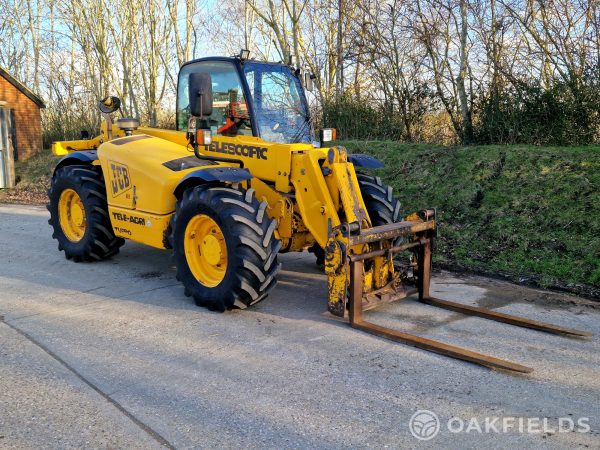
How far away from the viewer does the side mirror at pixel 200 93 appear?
507 cm

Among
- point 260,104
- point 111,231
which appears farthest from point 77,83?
point 260,104

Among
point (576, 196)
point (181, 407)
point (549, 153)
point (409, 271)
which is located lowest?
point (181, 407)

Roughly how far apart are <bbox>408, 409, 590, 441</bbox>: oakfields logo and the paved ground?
3 centimetres

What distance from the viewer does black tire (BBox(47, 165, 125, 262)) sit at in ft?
23.0

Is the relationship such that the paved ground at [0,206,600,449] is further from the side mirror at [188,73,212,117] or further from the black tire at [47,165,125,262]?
the side mirror at [188,73,212,117]

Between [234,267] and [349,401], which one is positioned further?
[234,267]

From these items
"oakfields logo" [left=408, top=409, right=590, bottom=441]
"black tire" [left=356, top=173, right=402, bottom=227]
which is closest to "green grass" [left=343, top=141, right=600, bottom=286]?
"black tire" [left=356, top=173, right=402, bottom=227]

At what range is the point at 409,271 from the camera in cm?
561

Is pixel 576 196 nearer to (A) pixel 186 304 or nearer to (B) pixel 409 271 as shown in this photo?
(B) pixel 409 271

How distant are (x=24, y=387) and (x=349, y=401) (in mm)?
2206

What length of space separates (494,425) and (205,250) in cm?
317

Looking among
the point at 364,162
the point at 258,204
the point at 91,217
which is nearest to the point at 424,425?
the point at 258,204

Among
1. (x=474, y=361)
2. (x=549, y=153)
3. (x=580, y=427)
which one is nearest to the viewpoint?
(x=580, y=427)

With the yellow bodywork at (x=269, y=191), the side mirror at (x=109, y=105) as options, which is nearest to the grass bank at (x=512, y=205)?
the yellow bodywork at (x=269, y=191)
